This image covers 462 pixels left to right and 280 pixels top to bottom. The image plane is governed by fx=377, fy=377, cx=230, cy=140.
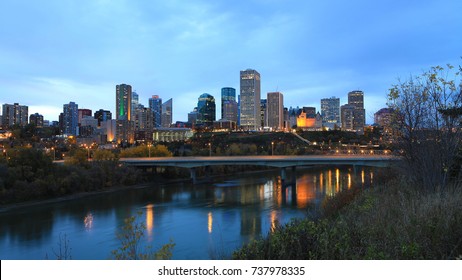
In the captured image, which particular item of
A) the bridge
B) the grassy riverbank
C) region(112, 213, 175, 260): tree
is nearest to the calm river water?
region(112, 213, 175, 260): tree

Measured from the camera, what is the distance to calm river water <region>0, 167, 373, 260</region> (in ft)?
→ 70.6

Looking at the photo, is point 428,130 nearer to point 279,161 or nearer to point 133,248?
point 133,248

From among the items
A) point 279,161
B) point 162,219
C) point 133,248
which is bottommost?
point 162,219

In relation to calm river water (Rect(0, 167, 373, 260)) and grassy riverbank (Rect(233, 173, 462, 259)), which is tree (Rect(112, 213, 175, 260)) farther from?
calm river water (Rect(0, 167, 373, 260))

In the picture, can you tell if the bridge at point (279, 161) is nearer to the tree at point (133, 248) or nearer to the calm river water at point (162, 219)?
the calm river water at point (162, 219)

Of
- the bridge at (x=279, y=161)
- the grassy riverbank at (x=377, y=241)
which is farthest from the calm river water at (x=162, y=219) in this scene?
the grassy riverbank at (x=377, y=241)

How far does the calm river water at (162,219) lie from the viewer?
70.6 feet

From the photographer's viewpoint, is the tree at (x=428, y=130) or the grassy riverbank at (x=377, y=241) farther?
the tree at (x=428, y=130)

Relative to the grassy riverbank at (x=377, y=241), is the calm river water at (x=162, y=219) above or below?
below

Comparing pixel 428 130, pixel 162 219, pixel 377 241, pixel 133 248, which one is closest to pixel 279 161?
pixel 162 219

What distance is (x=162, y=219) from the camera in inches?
1180

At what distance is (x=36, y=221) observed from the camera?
98.7ft
